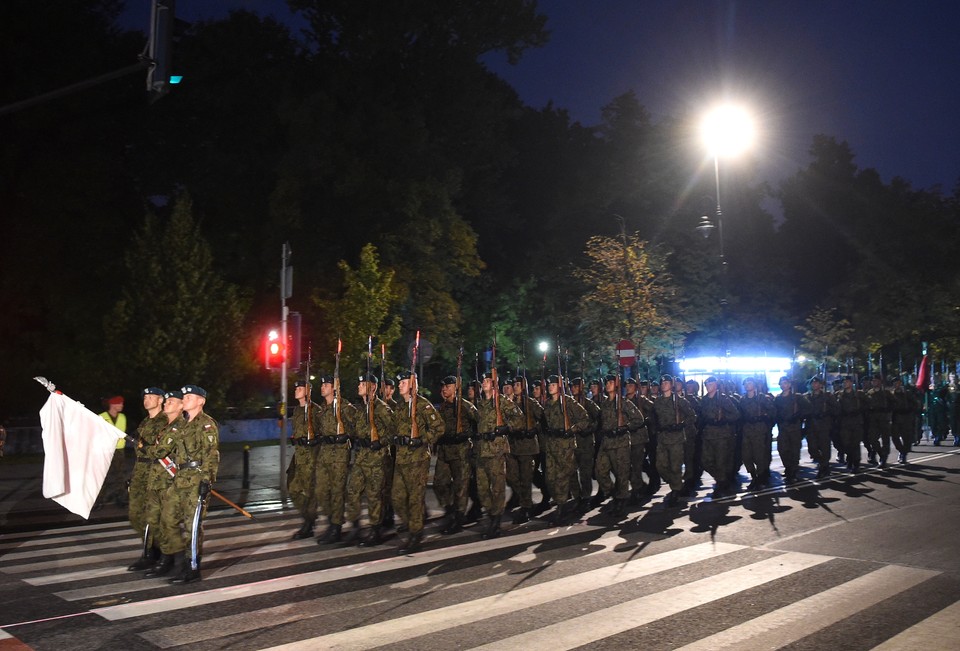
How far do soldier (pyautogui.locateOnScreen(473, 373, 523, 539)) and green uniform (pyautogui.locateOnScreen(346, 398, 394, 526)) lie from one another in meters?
1.23

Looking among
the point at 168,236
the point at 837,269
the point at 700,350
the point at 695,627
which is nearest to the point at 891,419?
the point at 695,627

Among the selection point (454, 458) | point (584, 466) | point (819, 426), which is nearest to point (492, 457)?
point (454, 458)

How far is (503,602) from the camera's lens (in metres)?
7.45

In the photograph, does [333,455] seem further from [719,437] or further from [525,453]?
[719,437]

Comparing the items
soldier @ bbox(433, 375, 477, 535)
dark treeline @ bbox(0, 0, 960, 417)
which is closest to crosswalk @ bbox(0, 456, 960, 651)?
soldier @ bbox(433, 375, 477, 535)

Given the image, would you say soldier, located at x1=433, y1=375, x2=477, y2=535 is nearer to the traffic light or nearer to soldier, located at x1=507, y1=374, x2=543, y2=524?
soldier, located at x1=507, y1=374, x2=543, y2=524

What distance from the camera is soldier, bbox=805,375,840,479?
1723cm

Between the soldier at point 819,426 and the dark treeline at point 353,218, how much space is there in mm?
8247

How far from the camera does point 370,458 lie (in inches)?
418

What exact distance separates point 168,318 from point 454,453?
16331 millimetres

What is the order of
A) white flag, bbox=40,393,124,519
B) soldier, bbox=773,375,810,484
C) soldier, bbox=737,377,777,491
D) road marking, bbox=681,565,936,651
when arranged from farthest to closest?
soldier, bbox=773,375,810,484, soldier, bbox=737,377,777,491, white flag, bbox=40,393,124,519, road marking, bbox=681,565,936,651

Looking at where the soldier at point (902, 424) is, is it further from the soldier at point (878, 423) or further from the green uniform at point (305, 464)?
the green uniform at point (305, 464)

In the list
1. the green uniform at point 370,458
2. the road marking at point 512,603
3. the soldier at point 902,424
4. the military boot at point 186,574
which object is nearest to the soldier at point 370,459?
the green uniform at point 370,458

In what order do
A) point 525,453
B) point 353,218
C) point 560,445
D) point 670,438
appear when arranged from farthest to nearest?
point 353,218 → point 670,438 → point 525,453 → point 560,445
